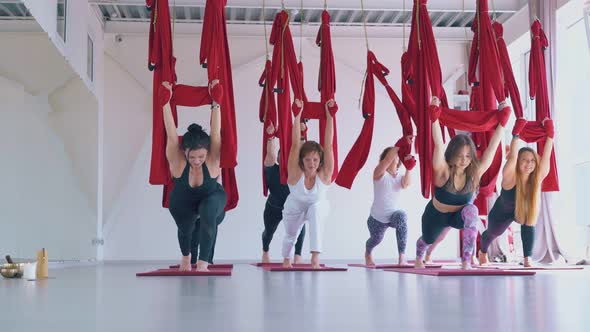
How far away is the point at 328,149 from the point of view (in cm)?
579

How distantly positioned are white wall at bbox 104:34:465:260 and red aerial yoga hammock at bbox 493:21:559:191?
15.3ft

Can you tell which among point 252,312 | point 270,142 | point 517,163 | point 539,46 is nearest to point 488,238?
point 517,163

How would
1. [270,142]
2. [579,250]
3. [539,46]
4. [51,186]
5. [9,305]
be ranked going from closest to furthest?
[9,305] → [539,46] → [270,142] → [51,186] → [579,250]

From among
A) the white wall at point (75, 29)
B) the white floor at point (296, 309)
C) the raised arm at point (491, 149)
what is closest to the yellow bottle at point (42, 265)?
the white floor at point (296, 309)

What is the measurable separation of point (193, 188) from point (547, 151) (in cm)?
307

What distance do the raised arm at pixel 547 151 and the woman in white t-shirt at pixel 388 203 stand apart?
1228mm

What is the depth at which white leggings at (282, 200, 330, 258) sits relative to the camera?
577 centimetres

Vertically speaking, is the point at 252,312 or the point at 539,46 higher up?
the point at 539,46

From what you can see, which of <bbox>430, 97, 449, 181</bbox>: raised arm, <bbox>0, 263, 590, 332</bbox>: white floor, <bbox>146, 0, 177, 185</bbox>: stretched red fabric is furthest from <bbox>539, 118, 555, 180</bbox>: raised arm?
<bbox>146, 0, 177, 185</bbox>: stretched red fabric

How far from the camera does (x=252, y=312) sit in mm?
2203

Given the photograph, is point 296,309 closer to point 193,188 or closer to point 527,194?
point 193,188

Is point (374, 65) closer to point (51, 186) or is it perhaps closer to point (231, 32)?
point (51, 186)

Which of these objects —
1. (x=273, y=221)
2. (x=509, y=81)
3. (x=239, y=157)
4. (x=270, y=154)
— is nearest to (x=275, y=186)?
(x=270, y=154)

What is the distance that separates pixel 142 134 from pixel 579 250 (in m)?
6.36
